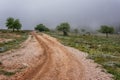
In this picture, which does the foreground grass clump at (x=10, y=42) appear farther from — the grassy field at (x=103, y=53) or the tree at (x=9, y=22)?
the tree at (x=9, y=22)

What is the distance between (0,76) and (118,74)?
1135 cm

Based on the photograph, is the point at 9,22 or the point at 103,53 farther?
the point at 9,22

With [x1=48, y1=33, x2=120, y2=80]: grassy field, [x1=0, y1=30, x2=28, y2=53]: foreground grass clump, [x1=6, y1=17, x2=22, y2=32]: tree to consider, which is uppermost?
[x1=6, y1=17, x2=22, y2=32]: tree

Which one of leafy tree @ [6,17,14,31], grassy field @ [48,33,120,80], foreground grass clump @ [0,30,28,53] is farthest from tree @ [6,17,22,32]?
grassy field @ [48,33,120,80]

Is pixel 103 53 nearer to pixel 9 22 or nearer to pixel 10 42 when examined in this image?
pixel 10 42

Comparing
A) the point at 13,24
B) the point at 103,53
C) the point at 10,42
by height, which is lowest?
the point at 103,53

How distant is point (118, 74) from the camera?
24422 mm

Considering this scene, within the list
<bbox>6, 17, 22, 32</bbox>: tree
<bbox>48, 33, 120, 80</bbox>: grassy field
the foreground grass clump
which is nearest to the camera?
<bbox>48, 33, 120, 80</bbox>: grassy field

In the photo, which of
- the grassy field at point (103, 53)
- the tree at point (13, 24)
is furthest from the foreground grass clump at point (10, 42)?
the tree at point (13, 24)

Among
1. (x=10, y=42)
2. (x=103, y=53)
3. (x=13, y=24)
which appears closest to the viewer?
(x=103, y=53)

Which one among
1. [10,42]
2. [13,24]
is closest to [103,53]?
[10,42]

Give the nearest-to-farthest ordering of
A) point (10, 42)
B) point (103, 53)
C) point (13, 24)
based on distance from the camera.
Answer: point (103, 53), point (10, 42), point (13, 24)

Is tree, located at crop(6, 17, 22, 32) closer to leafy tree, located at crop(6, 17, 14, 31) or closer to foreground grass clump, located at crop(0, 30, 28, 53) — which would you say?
leafy tree, located at crop(6, 17, 14, 31)

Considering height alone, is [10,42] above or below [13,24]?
below
